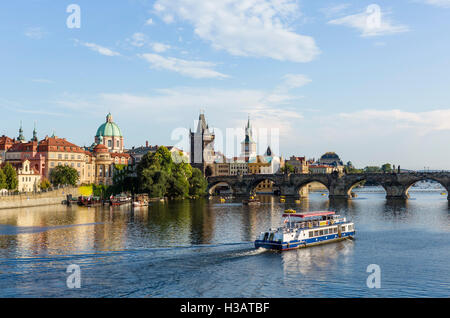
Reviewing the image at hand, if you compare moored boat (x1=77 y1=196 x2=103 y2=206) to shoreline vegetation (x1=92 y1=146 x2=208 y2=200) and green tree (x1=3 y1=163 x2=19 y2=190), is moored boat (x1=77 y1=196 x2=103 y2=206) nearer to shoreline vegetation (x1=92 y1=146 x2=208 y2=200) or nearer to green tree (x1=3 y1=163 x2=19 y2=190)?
shoreline vegetation (x1=92 y1=146 x2=208 y2=200)

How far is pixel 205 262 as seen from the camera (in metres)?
40.3

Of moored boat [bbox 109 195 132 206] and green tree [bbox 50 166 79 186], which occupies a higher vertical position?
green tree [bbox 50 166 79 186]

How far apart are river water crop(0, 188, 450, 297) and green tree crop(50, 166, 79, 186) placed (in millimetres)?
52426

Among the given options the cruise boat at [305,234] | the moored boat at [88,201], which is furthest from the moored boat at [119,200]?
the cruise boat at [305,234]

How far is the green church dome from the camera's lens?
186500 millimetres

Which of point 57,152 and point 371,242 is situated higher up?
point 57,152

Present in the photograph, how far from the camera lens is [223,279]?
35.0m

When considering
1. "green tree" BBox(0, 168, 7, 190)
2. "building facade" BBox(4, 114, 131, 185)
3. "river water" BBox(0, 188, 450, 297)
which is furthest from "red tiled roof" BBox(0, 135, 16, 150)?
"river water" BBox(0, 188, 450, 297)

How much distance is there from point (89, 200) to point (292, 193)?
2853 inches

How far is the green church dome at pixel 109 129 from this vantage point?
186500 mm

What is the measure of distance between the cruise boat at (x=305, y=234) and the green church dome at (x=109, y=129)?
142 metres

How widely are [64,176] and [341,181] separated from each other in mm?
78226
